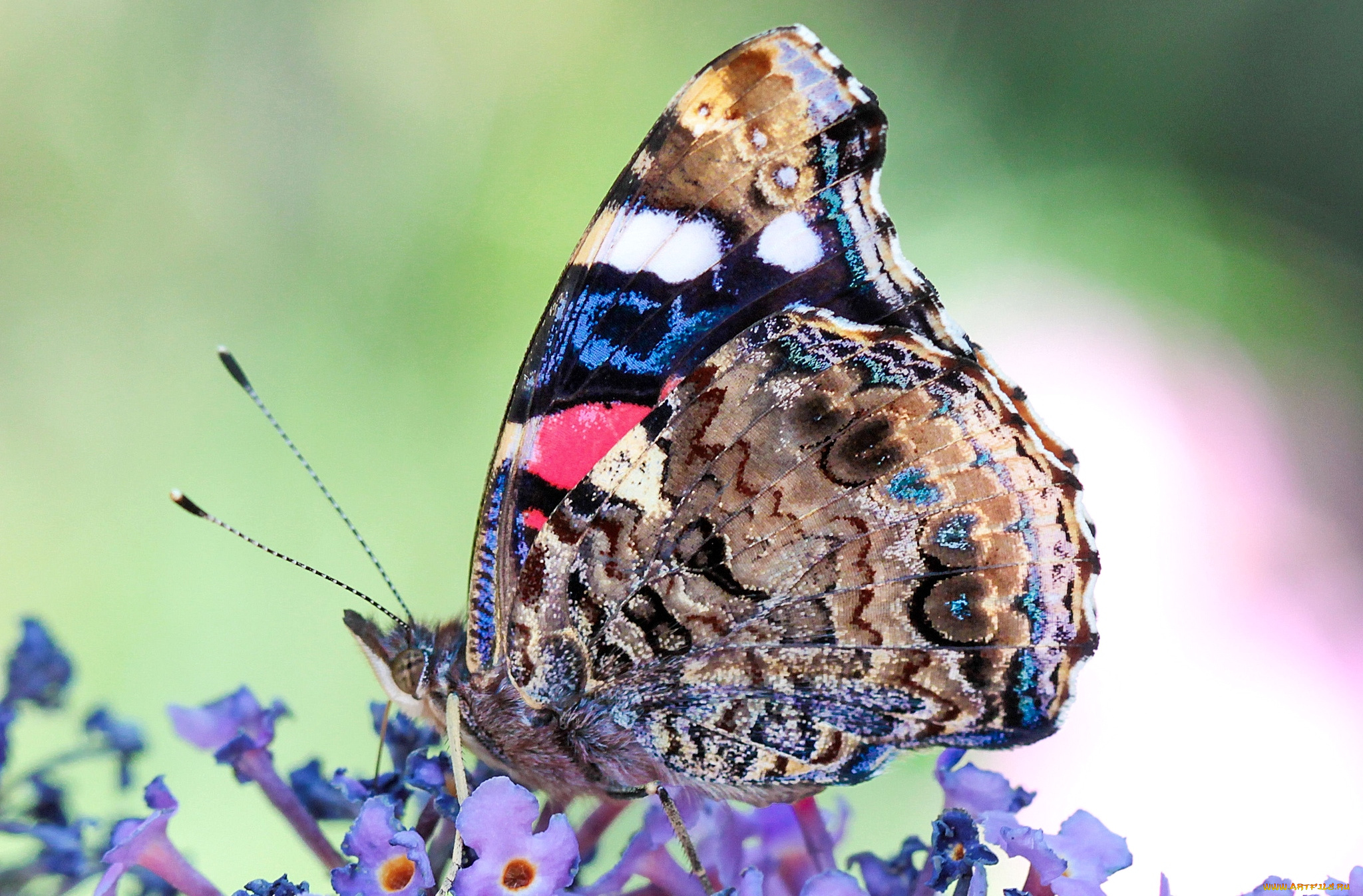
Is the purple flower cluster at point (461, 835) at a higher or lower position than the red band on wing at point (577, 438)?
lower

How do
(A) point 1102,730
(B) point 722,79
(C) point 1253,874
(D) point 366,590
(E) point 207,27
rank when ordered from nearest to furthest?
(B) point 722,79
(C) point 1253,874
(A) point 1102,730
(D) point 366,590
(E) point 207,27

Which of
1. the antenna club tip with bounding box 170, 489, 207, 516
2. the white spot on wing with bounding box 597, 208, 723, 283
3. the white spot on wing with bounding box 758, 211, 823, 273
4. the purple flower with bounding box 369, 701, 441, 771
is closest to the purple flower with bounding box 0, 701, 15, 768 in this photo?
the antenna club tip with bounding box 170, 489, 207, 516

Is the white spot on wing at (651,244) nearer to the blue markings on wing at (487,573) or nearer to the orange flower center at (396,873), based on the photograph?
the blue markings on wing at (487,573)

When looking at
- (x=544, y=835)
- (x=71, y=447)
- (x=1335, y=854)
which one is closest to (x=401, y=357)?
(x=71, y=447)

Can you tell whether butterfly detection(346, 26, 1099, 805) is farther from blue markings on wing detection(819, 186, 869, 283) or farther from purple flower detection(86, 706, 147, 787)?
purple flower detection(86, 706, 147, 787)

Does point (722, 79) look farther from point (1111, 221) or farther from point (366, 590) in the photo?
point (1111, 221)

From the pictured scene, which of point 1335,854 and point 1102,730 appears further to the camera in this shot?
point 1102,730

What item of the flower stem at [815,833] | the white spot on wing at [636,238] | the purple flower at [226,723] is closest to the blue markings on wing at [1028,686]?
the flower stem at [815,833]
